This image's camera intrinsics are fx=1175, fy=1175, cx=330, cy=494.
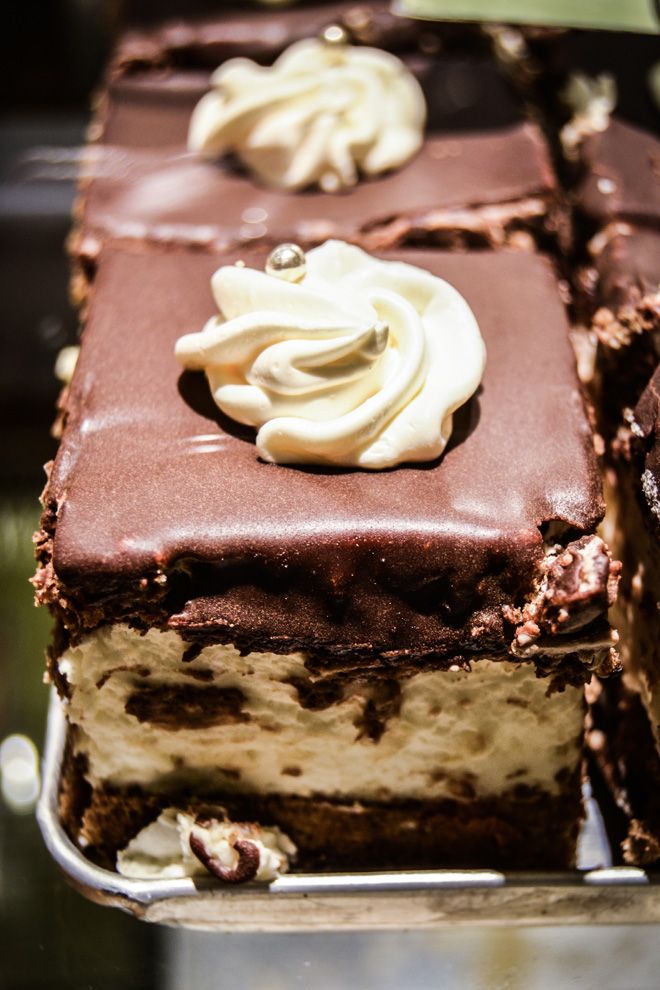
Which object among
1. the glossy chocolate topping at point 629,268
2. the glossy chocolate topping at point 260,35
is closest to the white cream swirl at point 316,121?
the glossy chocolate topping at point 260,35

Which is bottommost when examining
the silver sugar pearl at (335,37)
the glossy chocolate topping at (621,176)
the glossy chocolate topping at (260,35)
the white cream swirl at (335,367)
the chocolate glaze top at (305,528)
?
Result: the chocolate glaze top at (305,528)

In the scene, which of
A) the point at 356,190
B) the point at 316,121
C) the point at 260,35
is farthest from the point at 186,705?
the point at 260,35

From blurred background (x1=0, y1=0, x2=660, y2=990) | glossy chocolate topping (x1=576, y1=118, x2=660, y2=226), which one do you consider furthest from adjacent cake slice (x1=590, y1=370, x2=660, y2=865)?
glossy chocolate topping (x1=576, y1=118, x2=660, y2=226)

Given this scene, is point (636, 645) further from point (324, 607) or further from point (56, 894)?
point (56, 894)

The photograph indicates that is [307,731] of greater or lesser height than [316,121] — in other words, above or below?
below

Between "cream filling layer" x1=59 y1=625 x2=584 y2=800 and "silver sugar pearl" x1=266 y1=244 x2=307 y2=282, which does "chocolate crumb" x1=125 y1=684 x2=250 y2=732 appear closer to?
"cream filling layer" x1=59 y1=625 x2=584 y2=800

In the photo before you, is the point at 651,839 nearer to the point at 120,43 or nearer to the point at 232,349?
the point at 232,349

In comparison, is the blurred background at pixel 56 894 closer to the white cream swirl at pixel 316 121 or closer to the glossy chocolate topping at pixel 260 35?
the glossy chocolate topping at pixel 260 35
